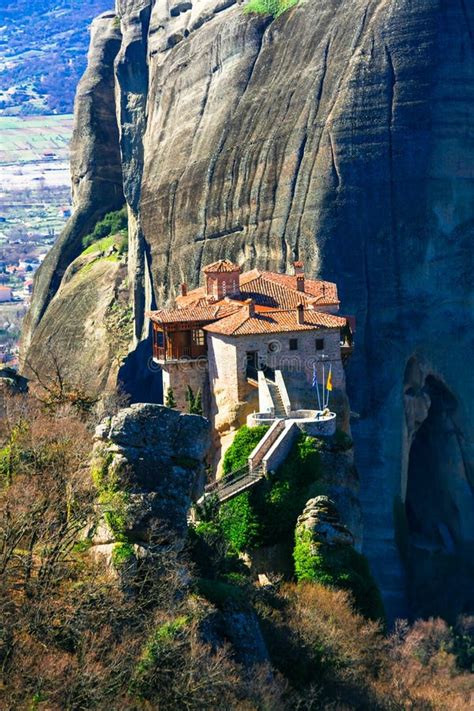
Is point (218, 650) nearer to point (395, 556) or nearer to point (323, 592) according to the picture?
point (323, 592)

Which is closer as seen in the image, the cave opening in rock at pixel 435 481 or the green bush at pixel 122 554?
the green bush at pixel 122 554

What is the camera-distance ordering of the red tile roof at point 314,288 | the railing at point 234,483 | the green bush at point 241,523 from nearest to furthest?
the green bush at point 241,523 < the railing at point 234,483 < the red tile roof at point 314,288

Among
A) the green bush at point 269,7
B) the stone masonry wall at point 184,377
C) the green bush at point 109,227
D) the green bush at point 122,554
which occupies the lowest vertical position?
the green bush at point 122,554

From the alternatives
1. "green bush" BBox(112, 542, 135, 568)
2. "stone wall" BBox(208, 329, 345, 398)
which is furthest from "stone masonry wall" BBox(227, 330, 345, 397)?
"green bush" BBox(112, 542, 135, 568)

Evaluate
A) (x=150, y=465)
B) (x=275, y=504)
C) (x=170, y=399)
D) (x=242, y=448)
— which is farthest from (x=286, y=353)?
(x=150, y=465)

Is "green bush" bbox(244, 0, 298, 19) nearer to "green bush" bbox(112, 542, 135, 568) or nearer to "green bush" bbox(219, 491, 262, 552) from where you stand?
"green bush" bbox(219, 491, 262, 552)

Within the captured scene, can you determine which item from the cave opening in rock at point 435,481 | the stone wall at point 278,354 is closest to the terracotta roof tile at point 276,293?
the stone wall at point 278,354

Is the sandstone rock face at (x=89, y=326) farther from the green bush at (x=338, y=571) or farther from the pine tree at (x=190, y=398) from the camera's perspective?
the green bush at (x=338, y=571)
